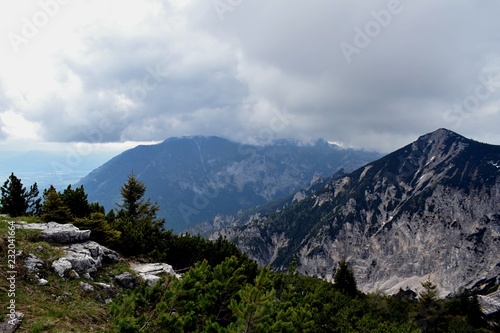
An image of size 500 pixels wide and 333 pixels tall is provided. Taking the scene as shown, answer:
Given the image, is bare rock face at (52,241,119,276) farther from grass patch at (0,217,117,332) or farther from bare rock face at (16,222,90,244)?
bare rock face at (16,222,90,244)

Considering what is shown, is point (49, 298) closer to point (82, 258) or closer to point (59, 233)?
point (82, 258)

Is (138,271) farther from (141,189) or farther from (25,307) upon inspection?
(141,189)

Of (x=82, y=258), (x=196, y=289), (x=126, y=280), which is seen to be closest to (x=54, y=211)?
(x=82, y=258)

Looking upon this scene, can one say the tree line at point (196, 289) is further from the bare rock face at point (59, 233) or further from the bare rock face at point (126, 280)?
the bare rock face at point (126, 280)

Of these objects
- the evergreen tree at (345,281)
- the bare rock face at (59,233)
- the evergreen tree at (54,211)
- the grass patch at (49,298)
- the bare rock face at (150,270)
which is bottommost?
the evergreen tree at (345,281)

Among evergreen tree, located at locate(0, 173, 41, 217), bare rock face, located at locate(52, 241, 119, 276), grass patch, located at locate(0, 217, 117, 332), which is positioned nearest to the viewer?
grass patch, located at locate(0, 217, 117, 332)

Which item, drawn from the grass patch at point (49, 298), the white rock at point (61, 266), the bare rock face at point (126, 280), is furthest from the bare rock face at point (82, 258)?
the bare rock face at point (126, 280)

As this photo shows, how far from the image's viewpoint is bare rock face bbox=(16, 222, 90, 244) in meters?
23.3

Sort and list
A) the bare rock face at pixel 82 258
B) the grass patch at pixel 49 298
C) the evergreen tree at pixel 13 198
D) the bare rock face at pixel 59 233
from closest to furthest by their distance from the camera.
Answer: the grass patch at pixel 49 298 < the bare rock face at pixel 82 258 < the bare rock face at pixel 59 233 < the evergreen tree at pixel 13 198

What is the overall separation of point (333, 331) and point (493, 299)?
10678 cm

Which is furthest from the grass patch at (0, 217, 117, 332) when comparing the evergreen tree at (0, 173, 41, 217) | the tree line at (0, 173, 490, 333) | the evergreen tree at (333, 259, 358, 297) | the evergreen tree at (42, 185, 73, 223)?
the evergreen tree at (333, 259, 358, 297)

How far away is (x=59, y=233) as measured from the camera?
2383 centimetres

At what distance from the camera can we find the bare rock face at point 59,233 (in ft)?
76.5

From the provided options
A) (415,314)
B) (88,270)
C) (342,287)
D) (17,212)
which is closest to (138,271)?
(88,270)
